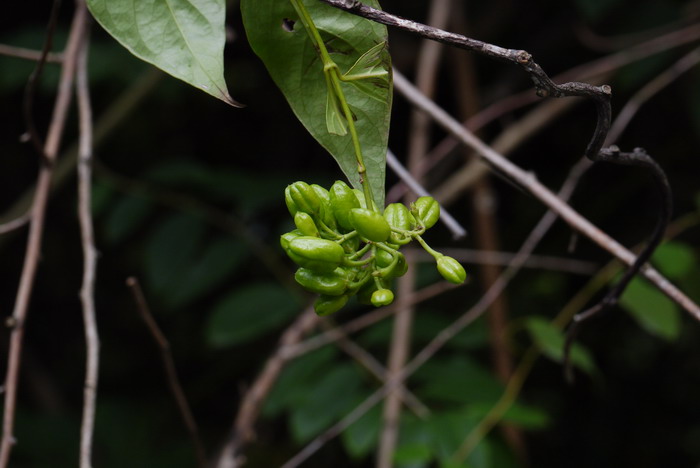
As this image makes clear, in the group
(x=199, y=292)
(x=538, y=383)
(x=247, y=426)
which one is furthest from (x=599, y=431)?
(x=247, y=426)

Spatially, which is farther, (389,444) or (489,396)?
(489,396)

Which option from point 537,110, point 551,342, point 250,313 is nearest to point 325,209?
point 551,342

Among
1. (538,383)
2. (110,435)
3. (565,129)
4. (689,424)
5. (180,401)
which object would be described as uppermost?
(180,401)

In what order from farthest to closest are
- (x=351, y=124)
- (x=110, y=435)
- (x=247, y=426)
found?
(x=110, y=435) < (x=247, y=426) < (x=351, y=124)

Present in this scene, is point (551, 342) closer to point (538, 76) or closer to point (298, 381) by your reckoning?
point (298, 381)

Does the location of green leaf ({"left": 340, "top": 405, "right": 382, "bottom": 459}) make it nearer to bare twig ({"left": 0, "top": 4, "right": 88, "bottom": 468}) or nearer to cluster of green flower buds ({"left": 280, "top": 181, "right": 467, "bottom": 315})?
bare twig ({"left": 0, "top": 4, "right": 88, "bottom": 468})

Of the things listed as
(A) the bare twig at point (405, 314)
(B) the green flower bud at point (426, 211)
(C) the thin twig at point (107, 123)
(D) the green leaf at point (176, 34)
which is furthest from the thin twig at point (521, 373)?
(C) the thin twig at point (107, 123)

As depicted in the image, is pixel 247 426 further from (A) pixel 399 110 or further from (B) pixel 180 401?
(A) pixel 399 110
